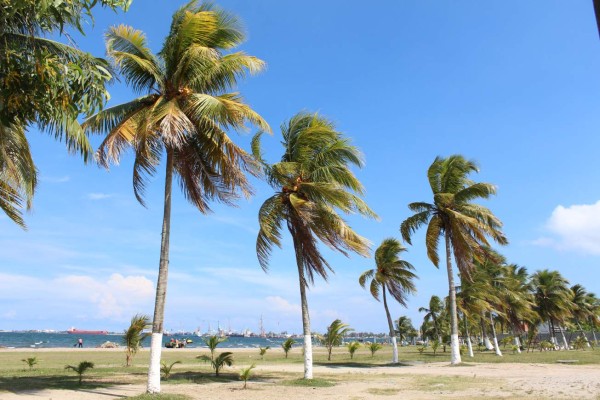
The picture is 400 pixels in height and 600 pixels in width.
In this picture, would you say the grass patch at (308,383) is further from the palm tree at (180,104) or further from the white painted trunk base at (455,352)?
the white painted trunk base at (455,352)

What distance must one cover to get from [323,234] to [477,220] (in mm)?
14257

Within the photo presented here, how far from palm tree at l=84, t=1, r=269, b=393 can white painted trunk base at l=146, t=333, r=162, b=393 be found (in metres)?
0.08

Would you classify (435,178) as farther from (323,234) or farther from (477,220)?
(323,234)

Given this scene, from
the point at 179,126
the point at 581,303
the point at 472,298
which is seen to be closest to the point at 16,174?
the point at 179,126

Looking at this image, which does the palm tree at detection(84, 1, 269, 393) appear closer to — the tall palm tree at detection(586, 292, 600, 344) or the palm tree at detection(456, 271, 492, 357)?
the palm tree at detection(456, 271, 492, 357)

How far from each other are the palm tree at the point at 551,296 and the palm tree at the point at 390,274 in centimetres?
3293

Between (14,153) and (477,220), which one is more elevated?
(477,220)

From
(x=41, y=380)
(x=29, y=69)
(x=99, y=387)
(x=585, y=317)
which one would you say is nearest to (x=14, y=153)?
(x=29, y=69)

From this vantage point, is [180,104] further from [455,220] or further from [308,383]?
[455,220]

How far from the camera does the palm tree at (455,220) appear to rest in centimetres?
2769

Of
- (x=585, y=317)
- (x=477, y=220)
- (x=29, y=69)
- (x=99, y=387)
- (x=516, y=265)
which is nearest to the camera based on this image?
(x=29, y=69)

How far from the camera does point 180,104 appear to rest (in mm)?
14523

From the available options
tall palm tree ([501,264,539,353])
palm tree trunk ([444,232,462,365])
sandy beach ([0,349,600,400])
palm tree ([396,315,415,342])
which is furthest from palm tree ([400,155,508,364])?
palm tree ([396,315,415,342])

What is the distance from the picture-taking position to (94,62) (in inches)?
277
